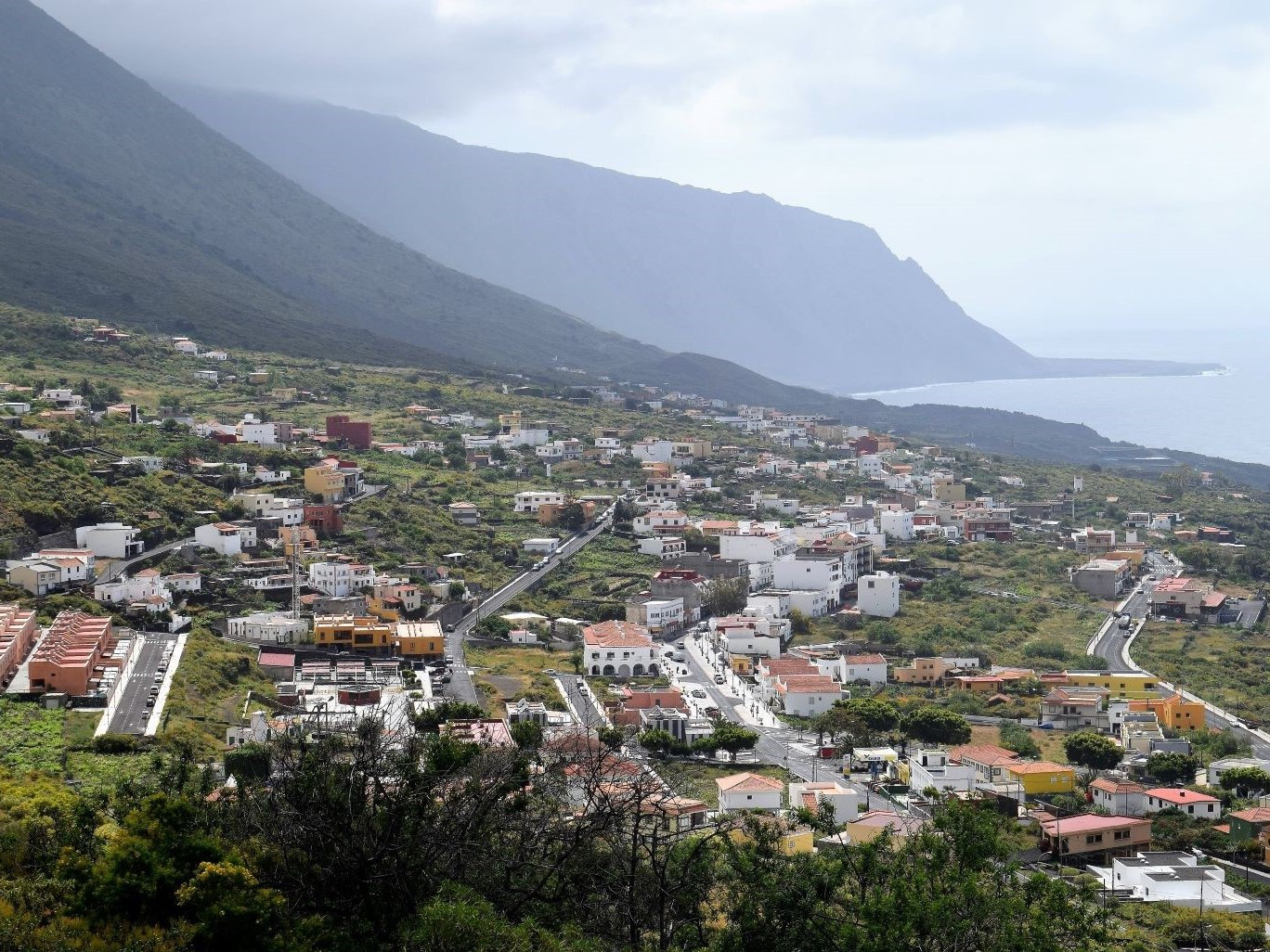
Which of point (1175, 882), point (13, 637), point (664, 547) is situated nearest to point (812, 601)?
point (664, 547)

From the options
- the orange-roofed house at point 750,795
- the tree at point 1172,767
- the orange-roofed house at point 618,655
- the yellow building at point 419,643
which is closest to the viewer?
the orange-roofed house at point 750,795

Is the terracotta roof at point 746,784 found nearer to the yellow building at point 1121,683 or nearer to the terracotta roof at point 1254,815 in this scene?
the terracotta roof at point 1254,815

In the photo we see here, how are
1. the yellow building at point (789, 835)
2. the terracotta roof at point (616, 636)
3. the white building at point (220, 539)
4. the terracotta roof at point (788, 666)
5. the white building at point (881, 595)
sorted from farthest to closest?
the white building at point (881, 595)
the white building at point (220, 539)
the terracotta roof at point (616, 636)
the terracotta roof at point (788, 666)
the yellow building at point (789, 835)

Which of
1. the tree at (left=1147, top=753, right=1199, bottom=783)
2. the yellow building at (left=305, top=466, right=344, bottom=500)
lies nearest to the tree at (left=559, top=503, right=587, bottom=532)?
the yellow building at (left=305, top=466, right=344, bottom=500)

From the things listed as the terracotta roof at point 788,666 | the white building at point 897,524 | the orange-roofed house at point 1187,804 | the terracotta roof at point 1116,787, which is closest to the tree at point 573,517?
the white building at point 897,524

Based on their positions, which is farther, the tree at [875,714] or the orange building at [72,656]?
the tree at [875,714]

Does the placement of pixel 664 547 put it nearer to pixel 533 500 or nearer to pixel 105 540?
pixel 533 500
